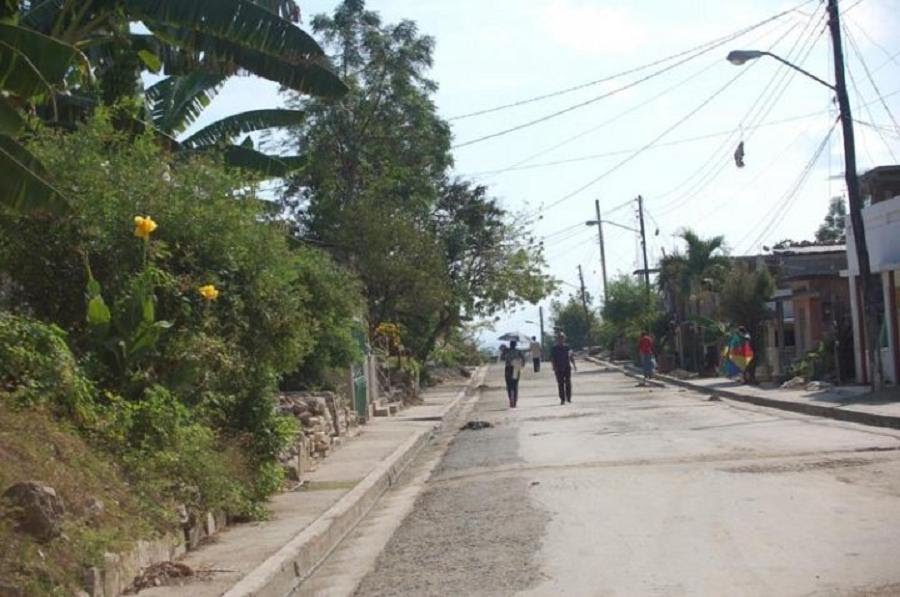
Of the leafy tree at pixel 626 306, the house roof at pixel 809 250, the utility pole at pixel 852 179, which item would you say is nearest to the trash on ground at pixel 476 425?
the utility pole at pixel 852 179

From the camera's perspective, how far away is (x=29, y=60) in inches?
382

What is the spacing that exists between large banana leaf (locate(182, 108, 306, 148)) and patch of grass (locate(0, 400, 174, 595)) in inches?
423

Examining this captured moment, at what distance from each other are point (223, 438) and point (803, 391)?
21.0 m

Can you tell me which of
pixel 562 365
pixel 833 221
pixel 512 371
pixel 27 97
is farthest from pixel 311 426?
pixel 833 221

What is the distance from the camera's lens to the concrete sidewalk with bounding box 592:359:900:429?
2059 cm

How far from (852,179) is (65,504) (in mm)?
20638

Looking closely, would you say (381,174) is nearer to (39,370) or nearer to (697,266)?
(697,266)

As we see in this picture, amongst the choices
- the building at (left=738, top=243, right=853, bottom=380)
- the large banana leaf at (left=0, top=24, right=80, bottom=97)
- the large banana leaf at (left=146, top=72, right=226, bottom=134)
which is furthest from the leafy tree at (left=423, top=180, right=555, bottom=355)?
the large banana leaf at (left=0, top=24, right=80, bottom=97)

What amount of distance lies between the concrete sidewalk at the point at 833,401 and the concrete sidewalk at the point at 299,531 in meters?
8.11

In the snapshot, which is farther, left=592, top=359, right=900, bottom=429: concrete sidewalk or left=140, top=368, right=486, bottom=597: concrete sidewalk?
left=592, top=359, right=900, bottom=429: concrete sidewalk

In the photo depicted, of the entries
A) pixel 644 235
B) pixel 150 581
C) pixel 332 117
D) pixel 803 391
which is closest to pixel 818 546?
pixel 150 581

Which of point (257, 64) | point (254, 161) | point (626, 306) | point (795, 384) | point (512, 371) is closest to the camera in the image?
point (257, 64)

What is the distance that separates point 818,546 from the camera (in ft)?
28.1

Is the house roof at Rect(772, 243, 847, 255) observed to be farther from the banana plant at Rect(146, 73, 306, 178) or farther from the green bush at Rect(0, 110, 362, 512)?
the green bush at Rect(0, 110, 362, 512)
